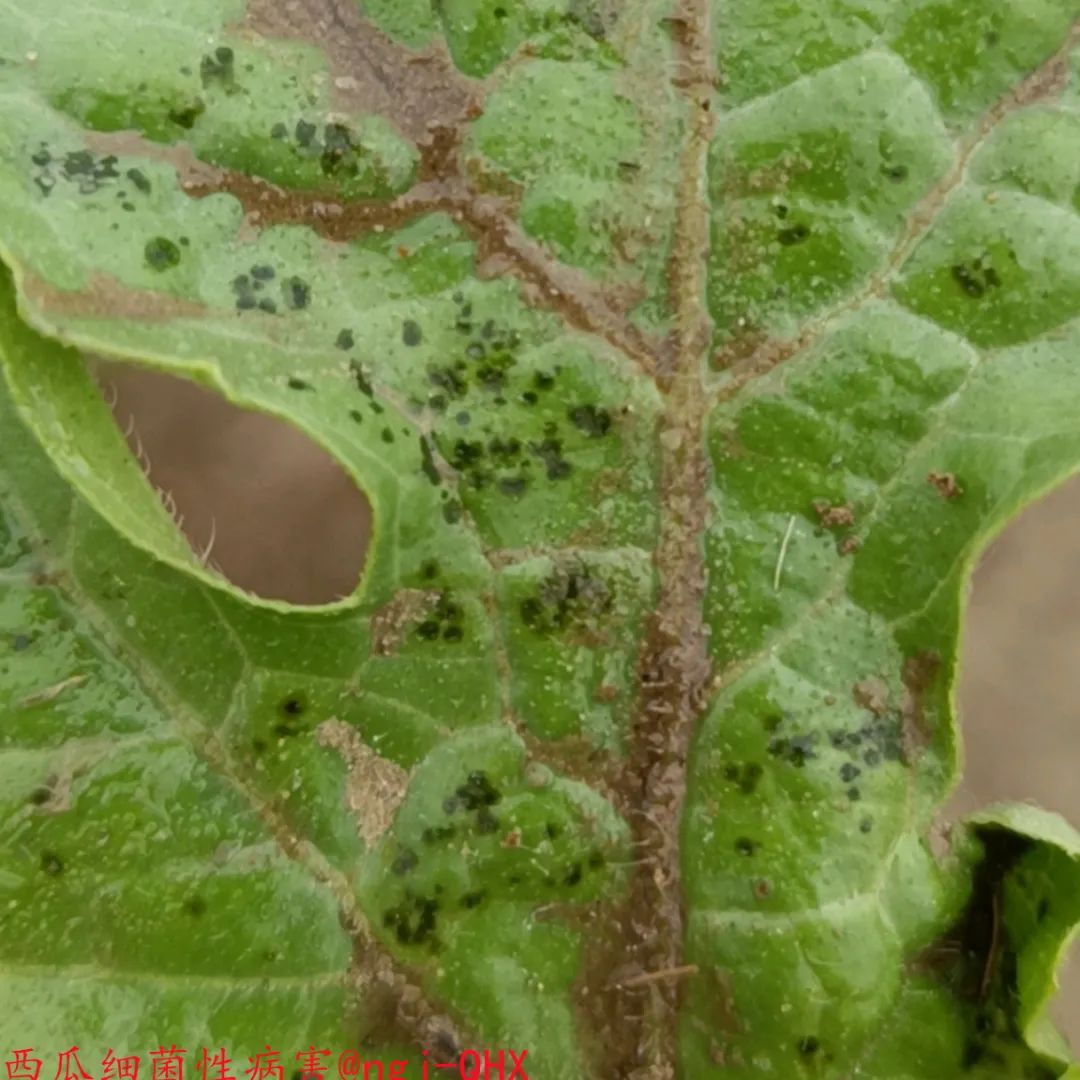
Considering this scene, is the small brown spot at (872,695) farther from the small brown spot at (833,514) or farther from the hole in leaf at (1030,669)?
the hole in leaf at (1030,669)

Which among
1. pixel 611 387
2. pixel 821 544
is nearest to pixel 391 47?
pixel 611 387

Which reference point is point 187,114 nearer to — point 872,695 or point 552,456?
point 552,456

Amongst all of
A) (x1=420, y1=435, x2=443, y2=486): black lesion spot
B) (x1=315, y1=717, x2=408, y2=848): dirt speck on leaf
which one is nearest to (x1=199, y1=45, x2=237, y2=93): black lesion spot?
(x1=420, y1=435, x2=443, y2=486): black lesion spot

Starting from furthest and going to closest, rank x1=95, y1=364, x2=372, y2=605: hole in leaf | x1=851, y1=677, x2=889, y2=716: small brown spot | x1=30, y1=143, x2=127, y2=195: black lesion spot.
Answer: x1=95, y1=364, x2=372, y2=605: hole in leaf, x1=851, y1=677, x2=889, y2=716: small brown spot, x1=30, y1=143, x2=127, y2=195: black lesion spot

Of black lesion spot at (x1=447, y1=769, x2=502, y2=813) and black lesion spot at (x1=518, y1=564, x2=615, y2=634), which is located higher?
black lesion spot at (x1=518, y1=564, x2=615, y2=634)

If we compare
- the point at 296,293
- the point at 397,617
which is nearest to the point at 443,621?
the point at 397,617

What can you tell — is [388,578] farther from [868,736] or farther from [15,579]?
[868,736]

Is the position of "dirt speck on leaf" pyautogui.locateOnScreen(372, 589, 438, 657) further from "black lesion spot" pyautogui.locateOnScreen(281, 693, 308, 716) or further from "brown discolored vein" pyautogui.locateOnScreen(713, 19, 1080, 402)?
"brown discolored vein" pyautogui.locateOnScreen(713, 19, 1080, 402)
